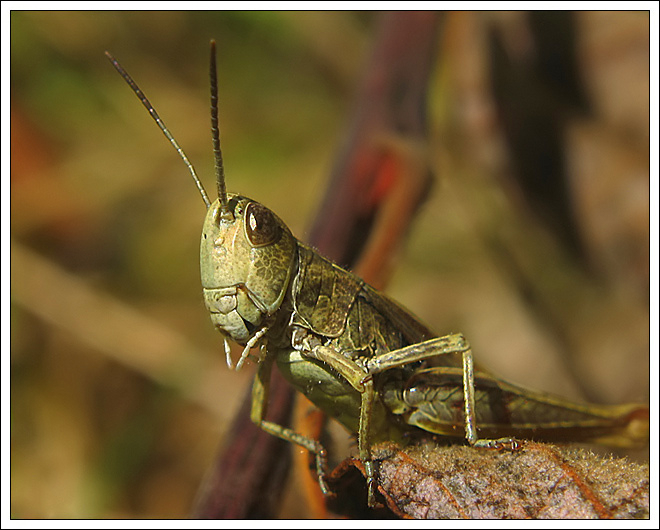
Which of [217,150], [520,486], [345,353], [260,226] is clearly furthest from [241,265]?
[520,486]

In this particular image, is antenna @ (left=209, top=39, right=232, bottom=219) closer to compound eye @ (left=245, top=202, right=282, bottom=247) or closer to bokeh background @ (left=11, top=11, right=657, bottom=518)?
compound eye @ (left=245, top=202, right=282, bottom=247)

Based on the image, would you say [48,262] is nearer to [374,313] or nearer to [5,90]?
[5,90]

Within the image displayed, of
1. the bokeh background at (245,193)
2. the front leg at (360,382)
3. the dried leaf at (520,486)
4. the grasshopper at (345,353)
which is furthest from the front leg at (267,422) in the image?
the bokeh background at (245,193)

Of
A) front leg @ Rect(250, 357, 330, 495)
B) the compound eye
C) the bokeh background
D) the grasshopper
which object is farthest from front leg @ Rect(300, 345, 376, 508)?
the bokeh background

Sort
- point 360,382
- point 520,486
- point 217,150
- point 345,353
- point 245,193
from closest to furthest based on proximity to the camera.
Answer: point 520,486, point 217,150, point 360,382, point 345,353, point 245,193

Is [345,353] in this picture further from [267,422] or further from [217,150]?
[217,150]

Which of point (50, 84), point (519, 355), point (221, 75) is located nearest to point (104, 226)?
point (50, 84)

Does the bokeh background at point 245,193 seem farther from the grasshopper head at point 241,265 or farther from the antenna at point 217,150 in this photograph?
the antenna at point 217,150
